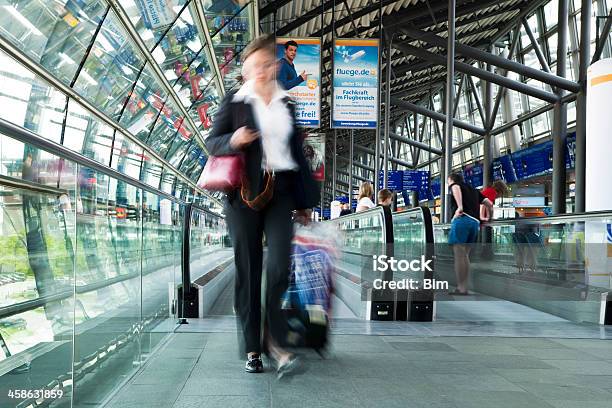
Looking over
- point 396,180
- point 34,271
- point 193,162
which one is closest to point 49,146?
point 34,271

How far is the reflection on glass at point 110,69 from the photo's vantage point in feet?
32.1

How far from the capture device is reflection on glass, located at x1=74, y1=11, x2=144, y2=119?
32.1ft

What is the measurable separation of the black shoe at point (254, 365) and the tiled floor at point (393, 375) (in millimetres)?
43

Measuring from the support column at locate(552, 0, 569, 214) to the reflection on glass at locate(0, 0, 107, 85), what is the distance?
13213mm

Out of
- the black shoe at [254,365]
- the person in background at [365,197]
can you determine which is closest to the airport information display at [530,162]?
the person in background at [365,197]

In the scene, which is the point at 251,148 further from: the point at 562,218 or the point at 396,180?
the point at 396,180

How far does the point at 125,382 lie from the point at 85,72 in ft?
26.5

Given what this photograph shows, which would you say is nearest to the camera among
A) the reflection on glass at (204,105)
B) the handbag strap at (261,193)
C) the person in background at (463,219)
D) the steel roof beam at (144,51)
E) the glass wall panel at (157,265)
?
the handbag strap at (261,193)

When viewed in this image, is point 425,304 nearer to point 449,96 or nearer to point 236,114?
point 236,114

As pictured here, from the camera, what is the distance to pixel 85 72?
33.0 ft

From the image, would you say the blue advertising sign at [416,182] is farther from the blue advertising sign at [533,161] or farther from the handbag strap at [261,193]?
the handbag strap at [261,193]

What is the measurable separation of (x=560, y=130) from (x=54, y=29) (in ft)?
46.8

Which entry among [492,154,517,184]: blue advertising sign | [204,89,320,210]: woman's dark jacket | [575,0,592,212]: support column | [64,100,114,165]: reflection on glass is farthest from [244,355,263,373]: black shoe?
[492,154,517,184]: blue advertising sign

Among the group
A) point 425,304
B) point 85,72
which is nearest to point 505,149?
point 85,72
